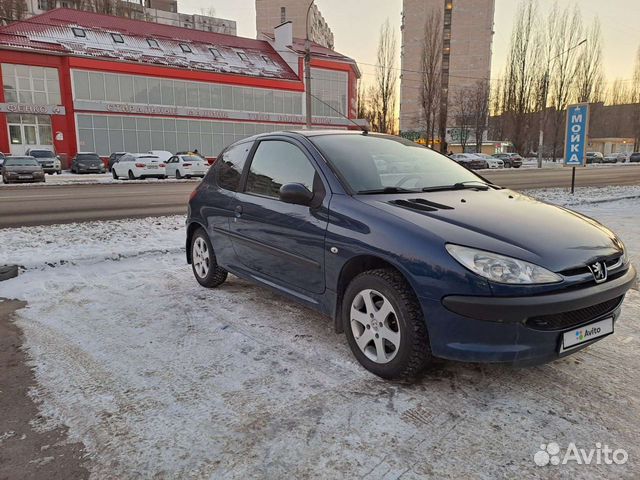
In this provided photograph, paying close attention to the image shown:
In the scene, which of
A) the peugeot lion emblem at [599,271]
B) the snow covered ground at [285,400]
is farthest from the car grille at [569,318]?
the snow covered ground at [285,400]

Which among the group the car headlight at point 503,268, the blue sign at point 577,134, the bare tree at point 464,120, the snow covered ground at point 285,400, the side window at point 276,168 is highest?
the bare tree at point 464,120

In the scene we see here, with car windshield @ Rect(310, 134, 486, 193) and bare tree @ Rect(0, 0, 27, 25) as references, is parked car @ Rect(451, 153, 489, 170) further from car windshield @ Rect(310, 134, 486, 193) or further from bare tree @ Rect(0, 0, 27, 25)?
bare tree @ Rect(0, 0, 27, 25)

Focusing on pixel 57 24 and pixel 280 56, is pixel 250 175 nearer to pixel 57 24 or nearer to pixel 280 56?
pixel 57 24

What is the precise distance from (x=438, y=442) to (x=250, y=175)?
2816mm

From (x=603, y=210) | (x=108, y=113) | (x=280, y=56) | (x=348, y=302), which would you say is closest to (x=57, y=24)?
(x=108, y=113)

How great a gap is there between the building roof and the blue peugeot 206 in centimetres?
3863

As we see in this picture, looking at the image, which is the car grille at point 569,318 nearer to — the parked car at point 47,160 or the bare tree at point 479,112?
the parked car at point 47,160

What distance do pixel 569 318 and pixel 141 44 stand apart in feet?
146

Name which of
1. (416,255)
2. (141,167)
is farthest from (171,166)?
(416,255)

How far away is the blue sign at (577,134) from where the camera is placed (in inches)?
520

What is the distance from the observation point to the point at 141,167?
25.6 meters

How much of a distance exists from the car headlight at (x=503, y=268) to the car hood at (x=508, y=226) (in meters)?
0.04

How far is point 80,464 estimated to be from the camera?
2291 millimetres

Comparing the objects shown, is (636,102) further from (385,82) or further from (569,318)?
(569,318)
